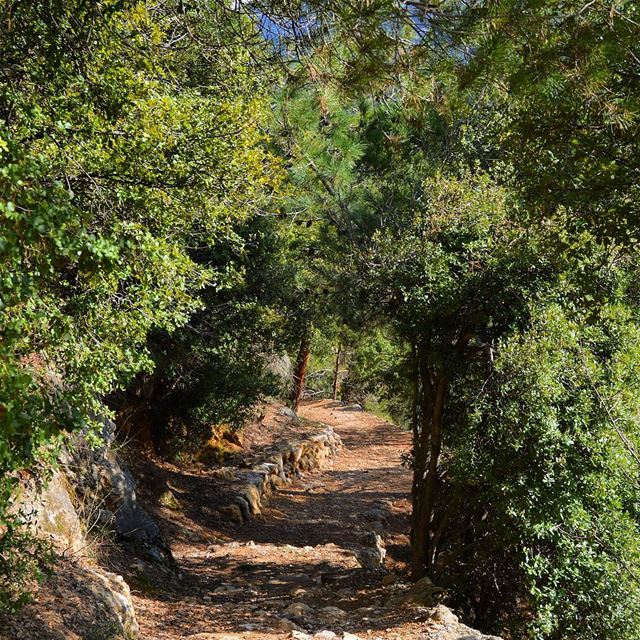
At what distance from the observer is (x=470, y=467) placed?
6.24 metres

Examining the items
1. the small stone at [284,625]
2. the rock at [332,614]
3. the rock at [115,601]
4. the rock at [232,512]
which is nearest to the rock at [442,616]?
the rock at [332,614]

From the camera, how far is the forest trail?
19.8 feet

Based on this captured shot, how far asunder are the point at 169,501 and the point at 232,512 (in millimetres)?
1277

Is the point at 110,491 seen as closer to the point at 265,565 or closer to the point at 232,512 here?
the point at 265,565

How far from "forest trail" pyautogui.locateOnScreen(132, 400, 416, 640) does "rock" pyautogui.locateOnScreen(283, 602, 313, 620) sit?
1 centimetres

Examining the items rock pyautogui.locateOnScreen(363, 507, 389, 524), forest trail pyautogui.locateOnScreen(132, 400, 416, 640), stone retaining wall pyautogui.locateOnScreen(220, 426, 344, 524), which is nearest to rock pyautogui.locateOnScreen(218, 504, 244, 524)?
stone retaining wall pyautogui.locateOnScreen(220, 426, 344, 524)

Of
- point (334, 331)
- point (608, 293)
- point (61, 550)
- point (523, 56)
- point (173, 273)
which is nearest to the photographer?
point (523, 56)

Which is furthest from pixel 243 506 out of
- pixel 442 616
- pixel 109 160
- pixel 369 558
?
pixel 109 160

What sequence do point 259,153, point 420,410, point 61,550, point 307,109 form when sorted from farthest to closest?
point 420,410
point 307,109
point 259,153
point 61,550

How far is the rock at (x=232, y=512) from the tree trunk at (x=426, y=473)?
3.87 metres

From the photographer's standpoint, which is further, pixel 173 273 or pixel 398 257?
pixel 398 257

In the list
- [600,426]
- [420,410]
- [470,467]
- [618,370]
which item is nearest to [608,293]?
[618,370]

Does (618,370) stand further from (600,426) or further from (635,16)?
(635,16)

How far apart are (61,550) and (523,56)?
486 cm
